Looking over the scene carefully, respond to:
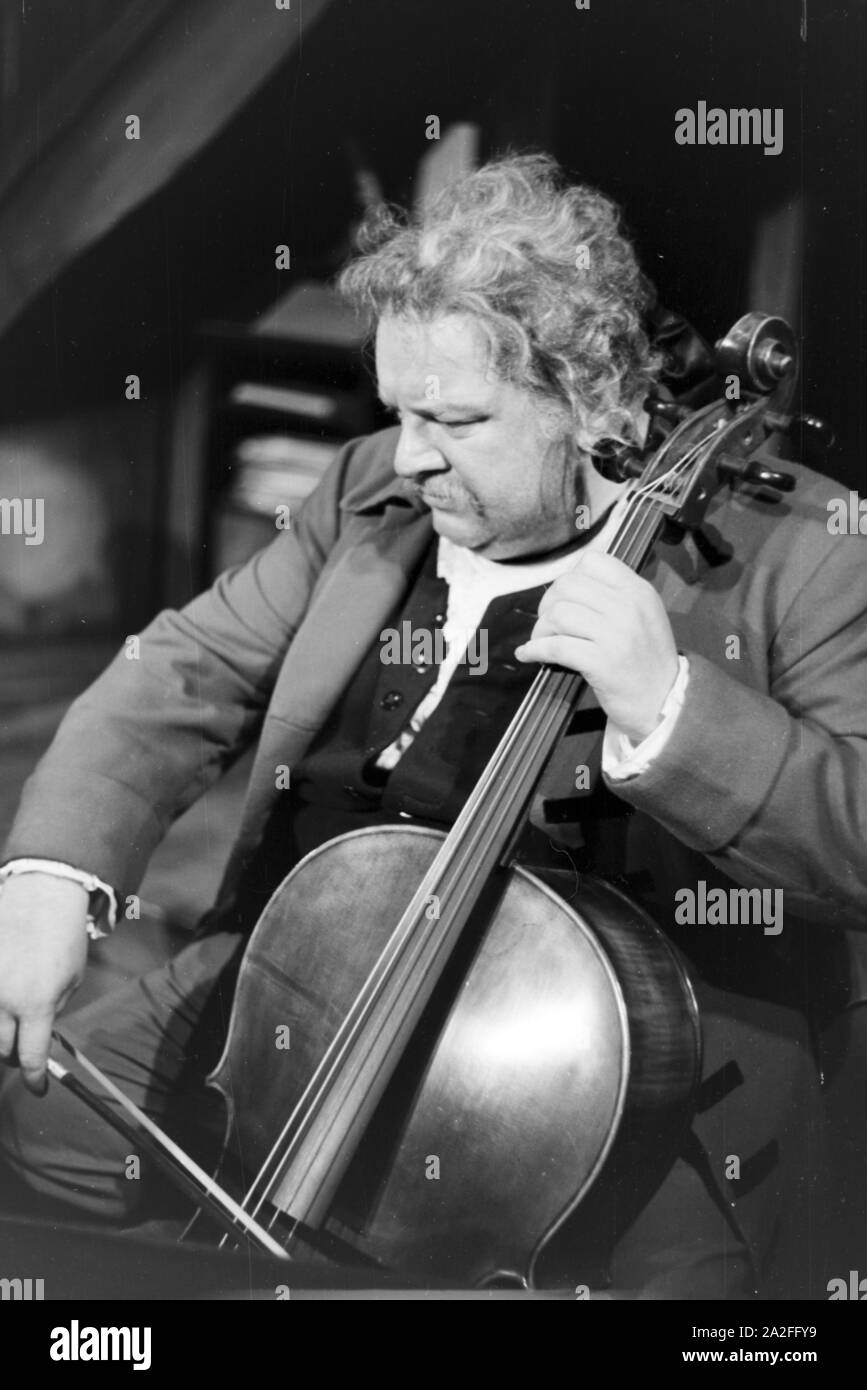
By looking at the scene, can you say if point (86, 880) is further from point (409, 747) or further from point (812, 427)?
point (812, 427)

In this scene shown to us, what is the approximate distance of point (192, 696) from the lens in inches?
86.3

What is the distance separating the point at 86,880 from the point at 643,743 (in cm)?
86

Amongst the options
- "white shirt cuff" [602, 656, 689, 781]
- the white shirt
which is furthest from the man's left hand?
the white shirt

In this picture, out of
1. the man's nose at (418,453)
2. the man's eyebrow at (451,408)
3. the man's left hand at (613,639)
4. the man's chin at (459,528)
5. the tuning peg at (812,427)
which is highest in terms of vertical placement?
the man's eyebrow at (451,408)

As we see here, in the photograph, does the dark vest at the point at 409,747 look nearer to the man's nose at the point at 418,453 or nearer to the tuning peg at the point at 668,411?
the man's nose at the point at 418,453

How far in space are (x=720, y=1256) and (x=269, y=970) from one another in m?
0.72

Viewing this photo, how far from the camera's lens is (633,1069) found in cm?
175

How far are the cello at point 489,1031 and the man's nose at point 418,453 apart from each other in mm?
266

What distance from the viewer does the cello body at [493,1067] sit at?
1.74 meters

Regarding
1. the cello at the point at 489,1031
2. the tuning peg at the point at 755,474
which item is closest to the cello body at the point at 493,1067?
the cello at the point at 489,1031

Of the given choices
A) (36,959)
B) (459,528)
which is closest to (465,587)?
(459,528)

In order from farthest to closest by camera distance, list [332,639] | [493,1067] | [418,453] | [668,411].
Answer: [332,639], [418,453], [668,411], [493,1067]

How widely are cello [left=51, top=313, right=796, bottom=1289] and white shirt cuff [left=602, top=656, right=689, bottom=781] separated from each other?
0.26 feet

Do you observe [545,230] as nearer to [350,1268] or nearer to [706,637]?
[706,637]
